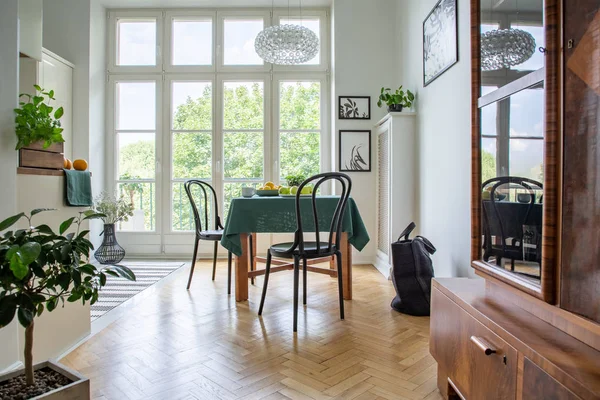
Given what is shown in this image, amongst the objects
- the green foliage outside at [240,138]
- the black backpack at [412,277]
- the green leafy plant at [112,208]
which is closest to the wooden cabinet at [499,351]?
the black backpack at [412,277]

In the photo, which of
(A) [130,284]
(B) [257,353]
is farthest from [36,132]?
(A) [130,284]

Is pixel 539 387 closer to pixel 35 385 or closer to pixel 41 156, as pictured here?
pixel 35 385

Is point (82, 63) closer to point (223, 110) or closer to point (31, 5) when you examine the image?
point (223, 110)

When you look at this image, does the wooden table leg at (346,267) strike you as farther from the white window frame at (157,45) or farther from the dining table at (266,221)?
the white window frame at (157,45)

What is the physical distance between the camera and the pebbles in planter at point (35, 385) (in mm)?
997

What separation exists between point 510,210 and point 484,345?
0.44 m

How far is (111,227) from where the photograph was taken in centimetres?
446

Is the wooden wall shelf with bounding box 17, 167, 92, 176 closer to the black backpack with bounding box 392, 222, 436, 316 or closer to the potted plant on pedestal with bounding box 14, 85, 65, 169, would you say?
the potted plant on pedestal with bounding box 14, 85, 65, 169

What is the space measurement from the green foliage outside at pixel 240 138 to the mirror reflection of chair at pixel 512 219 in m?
3.54

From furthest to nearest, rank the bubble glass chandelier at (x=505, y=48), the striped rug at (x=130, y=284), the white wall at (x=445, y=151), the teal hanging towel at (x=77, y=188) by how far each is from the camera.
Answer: the striped rug at (x=130, y=284), the white wall at (x=445, y=151), the teal hanging towel at (x=77, y=188), the bubble glass chandelier at (x=505, y=48)

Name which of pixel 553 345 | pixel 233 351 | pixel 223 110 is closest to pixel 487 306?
pixel 553 345

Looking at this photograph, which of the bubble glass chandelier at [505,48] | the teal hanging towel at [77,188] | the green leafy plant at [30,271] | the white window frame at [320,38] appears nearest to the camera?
the green leafy plant at [30,271]

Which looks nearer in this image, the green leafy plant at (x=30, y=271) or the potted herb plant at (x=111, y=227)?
the green leafy plant at (x=30, y=271)

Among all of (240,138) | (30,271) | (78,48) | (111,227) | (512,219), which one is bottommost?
(111,227)
